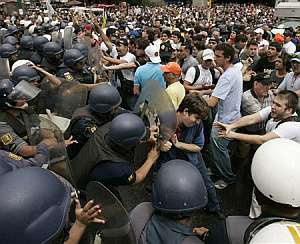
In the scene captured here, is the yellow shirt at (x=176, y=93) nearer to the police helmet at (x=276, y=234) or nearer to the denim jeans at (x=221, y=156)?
the denim jeans at (x=221, y=156)

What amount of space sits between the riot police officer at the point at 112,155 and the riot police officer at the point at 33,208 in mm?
910

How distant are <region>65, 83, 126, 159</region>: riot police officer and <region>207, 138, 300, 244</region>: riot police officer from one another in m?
1.52

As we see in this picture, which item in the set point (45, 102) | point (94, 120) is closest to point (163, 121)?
point (94, 120)

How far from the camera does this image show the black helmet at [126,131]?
98.4 inches

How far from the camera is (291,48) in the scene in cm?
817

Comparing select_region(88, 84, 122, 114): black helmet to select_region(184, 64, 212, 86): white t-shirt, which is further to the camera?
select_region(184, 64, 212, 86): white t-shirt

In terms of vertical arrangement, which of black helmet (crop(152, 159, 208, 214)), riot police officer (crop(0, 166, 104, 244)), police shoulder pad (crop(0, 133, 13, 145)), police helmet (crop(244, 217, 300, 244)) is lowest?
police shoulder pad (crop(0, 133, 13, 145))

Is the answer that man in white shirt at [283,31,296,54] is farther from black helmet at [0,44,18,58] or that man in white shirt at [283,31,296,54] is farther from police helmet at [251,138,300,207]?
police helmet at [251,138,300,207]

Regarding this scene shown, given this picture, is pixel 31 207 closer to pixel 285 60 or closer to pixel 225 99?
pixel 225 99

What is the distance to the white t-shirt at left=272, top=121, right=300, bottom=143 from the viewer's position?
9.66ft

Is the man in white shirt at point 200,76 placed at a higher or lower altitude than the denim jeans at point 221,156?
higher

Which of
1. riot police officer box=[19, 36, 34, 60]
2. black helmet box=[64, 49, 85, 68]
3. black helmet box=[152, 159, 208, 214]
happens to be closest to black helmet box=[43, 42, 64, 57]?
black helmet box=[64, 49, 85, 68]

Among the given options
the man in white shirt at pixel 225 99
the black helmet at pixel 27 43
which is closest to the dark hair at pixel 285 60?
the man in white shirt at pixel 225 99

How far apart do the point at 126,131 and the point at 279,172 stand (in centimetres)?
108
